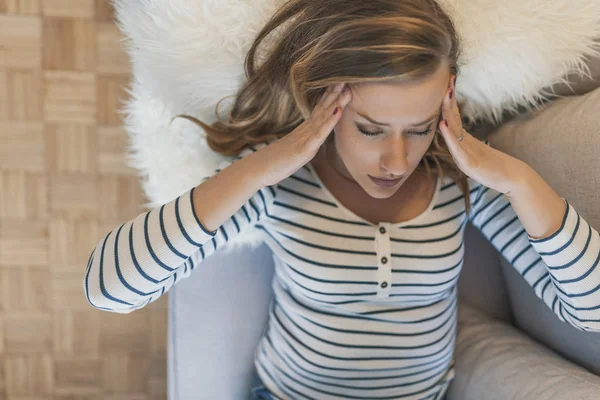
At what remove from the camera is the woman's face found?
684 mm

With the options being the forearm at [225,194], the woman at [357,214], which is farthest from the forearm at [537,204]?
the forearm at [225,194]

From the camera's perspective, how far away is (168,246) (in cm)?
74

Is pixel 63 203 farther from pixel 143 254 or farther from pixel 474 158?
pixel 474 158

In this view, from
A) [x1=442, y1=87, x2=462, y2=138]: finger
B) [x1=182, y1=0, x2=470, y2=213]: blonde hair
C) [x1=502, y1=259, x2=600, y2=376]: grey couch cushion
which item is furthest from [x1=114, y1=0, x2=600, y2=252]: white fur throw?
[x1=502, y1=259, x2=600, y2=376]: grey couch cushion

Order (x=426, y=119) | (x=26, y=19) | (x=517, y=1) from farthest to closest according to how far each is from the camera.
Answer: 1. (x=26, y=19)
2. (x=517, y=1)
3. (x=426, y=119)

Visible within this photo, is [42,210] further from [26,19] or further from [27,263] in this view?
[26,19]

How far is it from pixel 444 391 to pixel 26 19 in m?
1.18

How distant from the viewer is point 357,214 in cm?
87

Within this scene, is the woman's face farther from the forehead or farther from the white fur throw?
the white fur throw

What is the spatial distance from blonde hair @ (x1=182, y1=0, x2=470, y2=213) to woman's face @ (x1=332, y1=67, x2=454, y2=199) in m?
0.01

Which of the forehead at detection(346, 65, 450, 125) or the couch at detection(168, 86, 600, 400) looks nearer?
the forehead at detection(346, 65, 450, 125)

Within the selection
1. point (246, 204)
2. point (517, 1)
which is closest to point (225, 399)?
point (246, 204)

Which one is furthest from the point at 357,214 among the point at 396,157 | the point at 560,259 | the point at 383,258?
the point at 560,259

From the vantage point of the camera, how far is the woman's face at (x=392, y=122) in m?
0.68
